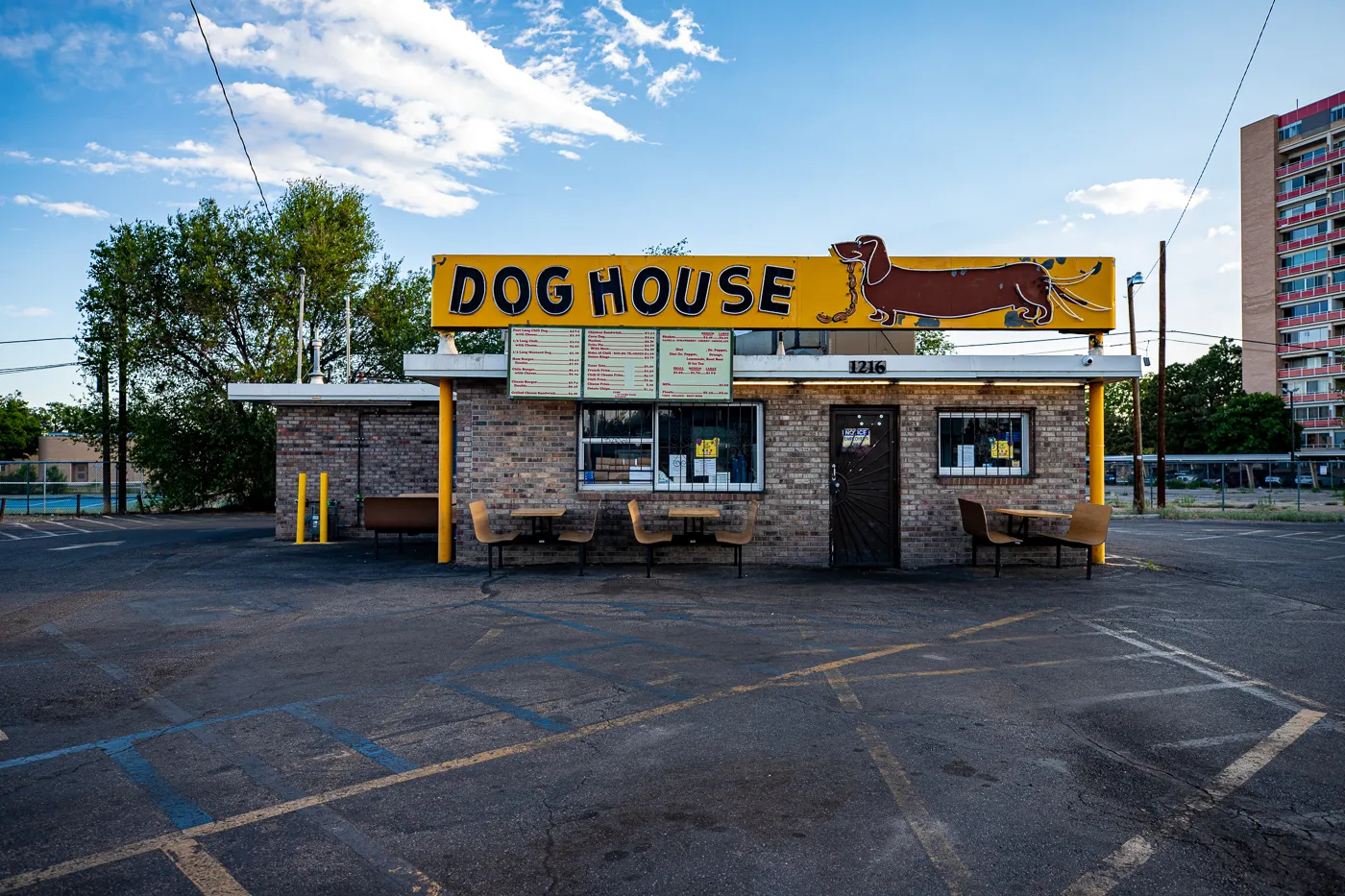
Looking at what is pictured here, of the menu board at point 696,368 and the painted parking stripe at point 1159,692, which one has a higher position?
the menu board at point 696,368

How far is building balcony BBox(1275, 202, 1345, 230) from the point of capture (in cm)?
5849

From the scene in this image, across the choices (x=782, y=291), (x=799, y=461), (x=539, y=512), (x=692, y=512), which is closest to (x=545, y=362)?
(x=539, y=512)

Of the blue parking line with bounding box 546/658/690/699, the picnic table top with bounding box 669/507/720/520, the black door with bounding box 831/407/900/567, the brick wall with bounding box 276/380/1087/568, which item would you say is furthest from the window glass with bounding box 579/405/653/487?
the blue parking line with bounding box 546/658/690/699

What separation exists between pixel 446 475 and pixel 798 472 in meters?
5.29

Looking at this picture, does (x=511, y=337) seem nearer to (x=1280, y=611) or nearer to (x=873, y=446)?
(x=873, y=446)

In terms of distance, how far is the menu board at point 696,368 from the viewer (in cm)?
1073

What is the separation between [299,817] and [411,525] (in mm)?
9295

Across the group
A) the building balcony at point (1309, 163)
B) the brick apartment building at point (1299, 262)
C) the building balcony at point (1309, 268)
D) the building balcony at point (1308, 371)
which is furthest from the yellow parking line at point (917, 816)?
the building balcony at point (1309, 163)

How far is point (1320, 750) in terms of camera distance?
4195 millimetres

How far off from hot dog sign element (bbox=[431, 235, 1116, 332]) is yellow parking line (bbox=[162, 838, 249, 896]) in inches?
341

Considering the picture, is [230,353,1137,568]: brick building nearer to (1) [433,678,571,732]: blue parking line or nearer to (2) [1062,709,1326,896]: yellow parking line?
(1) [433,678,571,732]: blue parking line

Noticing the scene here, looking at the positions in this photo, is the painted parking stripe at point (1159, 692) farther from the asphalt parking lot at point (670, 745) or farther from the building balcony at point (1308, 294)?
the building balcony at point (1308, 294)

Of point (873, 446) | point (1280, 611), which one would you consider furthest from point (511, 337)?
point (1280, 611)

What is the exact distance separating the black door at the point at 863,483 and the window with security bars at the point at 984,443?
83cm
